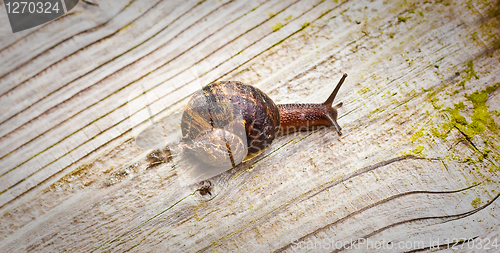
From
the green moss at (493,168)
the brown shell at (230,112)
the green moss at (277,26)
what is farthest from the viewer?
the green moss at (277,26)

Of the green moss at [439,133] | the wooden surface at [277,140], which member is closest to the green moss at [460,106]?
the wooden surface at [277,140]

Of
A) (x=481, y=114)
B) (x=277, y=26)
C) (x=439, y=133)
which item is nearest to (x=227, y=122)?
(x=277, y=26)

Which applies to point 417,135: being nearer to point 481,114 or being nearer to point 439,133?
point 439,133

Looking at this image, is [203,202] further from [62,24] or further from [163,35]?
[62,24]

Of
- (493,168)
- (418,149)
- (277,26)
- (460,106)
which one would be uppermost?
(277,26)

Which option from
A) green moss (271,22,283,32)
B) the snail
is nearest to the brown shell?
the snail

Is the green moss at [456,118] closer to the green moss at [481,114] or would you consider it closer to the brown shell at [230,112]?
the green moss at [481,114]

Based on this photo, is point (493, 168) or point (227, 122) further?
point (493, 168)
